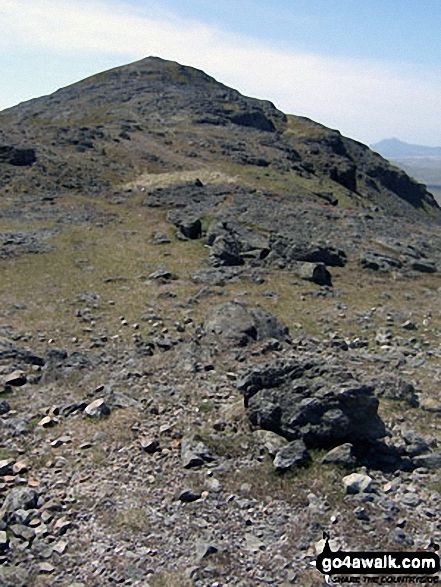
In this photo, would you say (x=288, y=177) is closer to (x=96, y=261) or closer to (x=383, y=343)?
(x=96, y=261)

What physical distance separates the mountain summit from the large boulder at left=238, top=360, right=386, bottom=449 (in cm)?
4872

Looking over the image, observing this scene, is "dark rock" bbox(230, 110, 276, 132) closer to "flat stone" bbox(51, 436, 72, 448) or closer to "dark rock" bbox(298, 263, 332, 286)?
"dark rock" bbox(298, 263, 332, 286)

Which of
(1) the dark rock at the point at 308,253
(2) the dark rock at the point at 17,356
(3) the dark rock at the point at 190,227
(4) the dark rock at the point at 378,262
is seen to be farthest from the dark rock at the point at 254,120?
(2) the dark rock at the point at 17,356

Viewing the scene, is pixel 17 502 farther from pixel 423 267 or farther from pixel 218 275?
pixel 423 267

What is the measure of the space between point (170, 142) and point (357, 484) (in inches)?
3176

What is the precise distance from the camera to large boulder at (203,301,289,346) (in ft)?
75.2

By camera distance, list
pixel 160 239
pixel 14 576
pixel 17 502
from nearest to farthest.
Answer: pixel 14 576 < pixel 17 502 < pixel 160 239

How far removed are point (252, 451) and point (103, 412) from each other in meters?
5.01

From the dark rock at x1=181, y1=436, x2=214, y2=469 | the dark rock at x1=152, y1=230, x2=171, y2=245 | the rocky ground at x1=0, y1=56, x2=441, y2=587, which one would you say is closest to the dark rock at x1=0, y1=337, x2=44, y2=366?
the rocky ground at x1=0, y1=56, x2=441, y2=587

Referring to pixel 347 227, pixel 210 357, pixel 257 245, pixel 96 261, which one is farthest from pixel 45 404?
pixel 347 227

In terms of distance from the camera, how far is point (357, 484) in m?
12.7

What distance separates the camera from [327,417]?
47.5 feet

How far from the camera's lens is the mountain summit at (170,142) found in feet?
214

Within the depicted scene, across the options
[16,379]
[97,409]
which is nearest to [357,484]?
[97,409]
